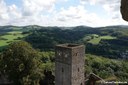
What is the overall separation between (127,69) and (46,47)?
173 ft

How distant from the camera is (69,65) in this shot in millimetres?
33000

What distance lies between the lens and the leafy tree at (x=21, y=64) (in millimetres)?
37184

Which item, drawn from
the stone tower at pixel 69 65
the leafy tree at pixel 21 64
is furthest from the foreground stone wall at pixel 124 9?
the leafy tree at pixel 21 64

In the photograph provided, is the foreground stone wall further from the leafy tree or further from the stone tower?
the leafy tree

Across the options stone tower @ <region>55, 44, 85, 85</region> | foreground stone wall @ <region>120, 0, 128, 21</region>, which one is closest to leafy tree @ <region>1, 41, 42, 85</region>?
stone tower @ <region>55, 44, 85, 85</region>

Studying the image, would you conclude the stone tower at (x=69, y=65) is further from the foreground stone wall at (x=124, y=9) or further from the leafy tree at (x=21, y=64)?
the foreground stone wall at (x=124, y=9)

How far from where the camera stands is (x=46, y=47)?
12056 cm

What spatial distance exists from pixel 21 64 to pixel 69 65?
761 cm

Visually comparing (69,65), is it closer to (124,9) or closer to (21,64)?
(21,64)

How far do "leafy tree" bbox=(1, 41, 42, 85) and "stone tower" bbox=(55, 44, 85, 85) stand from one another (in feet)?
14.4

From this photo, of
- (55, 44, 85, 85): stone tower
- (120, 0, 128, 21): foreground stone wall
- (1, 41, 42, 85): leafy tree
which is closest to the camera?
(120, 0, 128, 21): foreground stone wall

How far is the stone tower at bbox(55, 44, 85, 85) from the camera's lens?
108 ft

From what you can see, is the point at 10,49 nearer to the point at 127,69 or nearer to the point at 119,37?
the point at 127,69

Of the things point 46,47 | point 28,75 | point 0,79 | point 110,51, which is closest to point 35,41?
point 46,47
